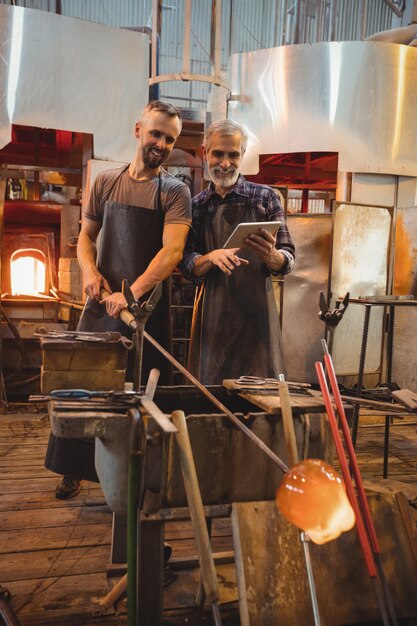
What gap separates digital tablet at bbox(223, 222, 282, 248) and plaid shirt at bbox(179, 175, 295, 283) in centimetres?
47

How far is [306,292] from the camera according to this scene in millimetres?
7230

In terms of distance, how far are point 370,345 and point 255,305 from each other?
446 cm

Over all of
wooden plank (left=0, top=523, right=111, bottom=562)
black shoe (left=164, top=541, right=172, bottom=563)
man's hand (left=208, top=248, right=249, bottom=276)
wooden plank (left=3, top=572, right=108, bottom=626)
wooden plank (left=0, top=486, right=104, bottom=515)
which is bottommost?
wooden plank (left=0, top=486, right=104, bottom=515)

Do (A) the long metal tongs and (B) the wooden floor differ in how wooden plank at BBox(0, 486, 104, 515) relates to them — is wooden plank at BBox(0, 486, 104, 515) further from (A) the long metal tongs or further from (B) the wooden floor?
(A) the long metal tongs

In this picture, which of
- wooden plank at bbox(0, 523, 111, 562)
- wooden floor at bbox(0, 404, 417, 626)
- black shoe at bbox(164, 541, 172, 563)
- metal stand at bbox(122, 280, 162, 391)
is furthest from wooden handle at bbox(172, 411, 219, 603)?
wooden plank at bbox(0, 523, 111, 562)

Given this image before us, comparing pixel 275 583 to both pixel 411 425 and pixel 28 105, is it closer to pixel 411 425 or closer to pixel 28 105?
pixel 411 425

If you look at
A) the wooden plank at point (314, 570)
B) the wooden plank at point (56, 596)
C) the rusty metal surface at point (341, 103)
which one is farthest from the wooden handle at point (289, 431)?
the rusty metal surface at point (341, 103)

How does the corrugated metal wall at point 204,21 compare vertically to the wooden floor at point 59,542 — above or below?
above

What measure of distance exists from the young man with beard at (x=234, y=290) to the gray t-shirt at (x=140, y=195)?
25cm

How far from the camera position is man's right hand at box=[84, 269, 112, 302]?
10.3 feet

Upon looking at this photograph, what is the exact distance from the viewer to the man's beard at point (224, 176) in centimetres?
333

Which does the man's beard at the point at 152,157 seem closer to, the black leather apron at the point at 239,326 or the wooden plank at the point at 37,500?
the black leather apron at the point at 239,326

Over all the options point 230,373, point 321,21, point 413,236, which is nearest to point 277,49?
point 321,21

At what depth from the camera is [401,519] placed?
225 centimetres
